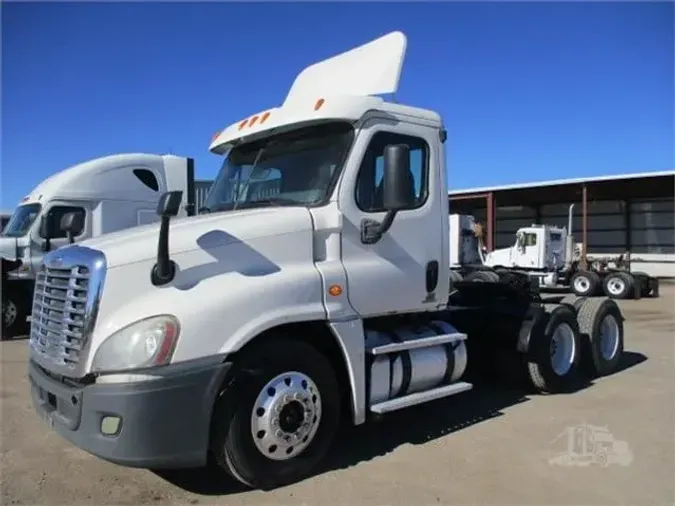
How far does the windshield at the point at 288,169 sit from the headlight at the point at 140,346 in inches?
59.6

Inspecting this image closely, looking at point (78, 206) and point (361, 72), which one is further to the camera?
point (78, 206)

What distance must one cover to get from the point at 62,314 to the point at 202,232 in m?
1.04

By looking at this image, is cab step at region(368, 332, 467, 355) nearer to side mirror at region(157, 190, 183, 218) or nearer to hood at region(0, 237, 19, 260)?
side mirror at region(157, 190, 183, 218)

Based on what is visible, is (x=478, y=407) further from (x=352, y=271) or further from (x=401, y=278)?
(x=352, y=271)

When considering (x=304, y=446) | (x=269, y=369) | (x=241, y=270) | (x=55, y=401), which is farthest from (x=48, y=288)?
(x=304, y=446)

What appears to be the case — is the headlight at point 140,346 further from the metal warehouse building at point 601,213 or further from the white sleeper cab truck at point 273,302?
the metal warehouse building at point 601,213

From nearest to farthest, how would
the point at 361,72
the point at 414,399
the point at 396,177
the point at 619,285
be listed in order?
the point at 396,177 < the point at 414,399 < the point at 361,72 < the point at 619,285

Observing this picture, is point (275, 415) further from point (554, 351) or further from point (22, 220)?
point (22, 220)

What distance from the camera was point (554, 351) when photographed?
7.10 m

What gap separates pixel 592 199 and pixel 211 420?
34.1 m

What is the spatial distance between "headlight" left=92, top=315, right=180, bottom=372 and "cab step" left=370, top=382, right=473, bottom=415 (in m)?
1.77

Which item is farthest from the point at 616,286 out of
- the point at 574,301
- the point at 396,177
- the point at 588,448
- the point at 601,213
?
the point at 396,177

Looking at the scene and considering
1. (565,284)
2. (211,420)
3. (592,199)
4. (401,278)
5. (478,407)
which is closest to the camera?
(211,420)

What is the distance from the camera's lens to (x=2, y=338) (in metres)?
11.6
